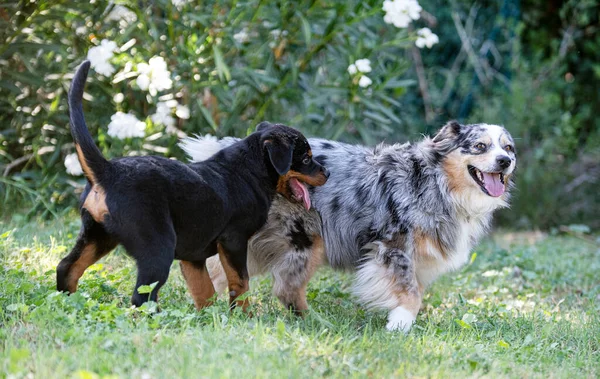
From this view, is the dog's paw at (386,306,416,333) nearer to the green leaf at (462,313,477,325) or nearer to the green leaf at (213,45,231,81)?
the green leaf at (462,313,477,325)

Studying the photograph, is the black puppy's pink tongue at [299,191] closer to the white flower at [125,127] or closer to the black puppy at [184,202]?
the black puppy at [184,202]

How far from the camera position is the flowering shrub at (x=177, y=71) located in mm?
6371

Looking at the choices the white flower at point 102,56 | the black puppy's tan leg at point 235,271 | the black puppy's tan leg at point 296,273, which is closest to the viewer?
the black puppy's tan leg at point 235,271

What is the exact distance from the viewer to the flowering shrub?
6371 mm

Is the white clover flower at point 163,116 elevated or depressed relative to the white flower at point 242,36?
depressed

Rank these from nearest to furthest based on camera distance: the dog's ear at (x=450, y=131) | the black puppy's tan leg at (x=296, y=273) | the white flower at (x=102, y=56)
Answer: the black puppy's tan leg at (x=296, y=273)
the dog's ear at (x=450, y=131)
the white flower at (x=102, y=56)

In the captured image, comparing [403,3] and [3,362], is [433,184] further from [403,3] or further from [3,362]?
[3,362]

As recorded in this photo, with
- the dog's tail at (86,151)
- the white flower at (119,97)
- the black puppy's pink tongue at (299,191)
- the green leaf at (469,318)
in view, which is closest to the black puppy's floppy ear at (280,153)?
the black puppy's pink tongue at (299,191)

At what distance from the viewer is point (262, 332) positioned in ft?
12.1

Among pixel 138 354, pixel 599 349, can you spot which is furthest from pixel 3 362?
pixel 599 349

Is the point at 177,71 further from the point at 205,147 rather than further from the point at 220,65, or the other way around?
the point at 205,147

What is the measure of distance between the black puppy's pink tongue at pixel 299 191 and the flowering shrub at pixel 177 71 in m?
1.77

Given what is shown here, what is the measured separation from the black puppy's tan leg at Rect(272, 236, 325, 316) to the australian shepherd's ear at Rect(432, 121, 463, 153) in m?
1.03

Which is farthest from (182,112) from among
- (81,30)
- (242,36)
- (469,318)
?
(469,318)
